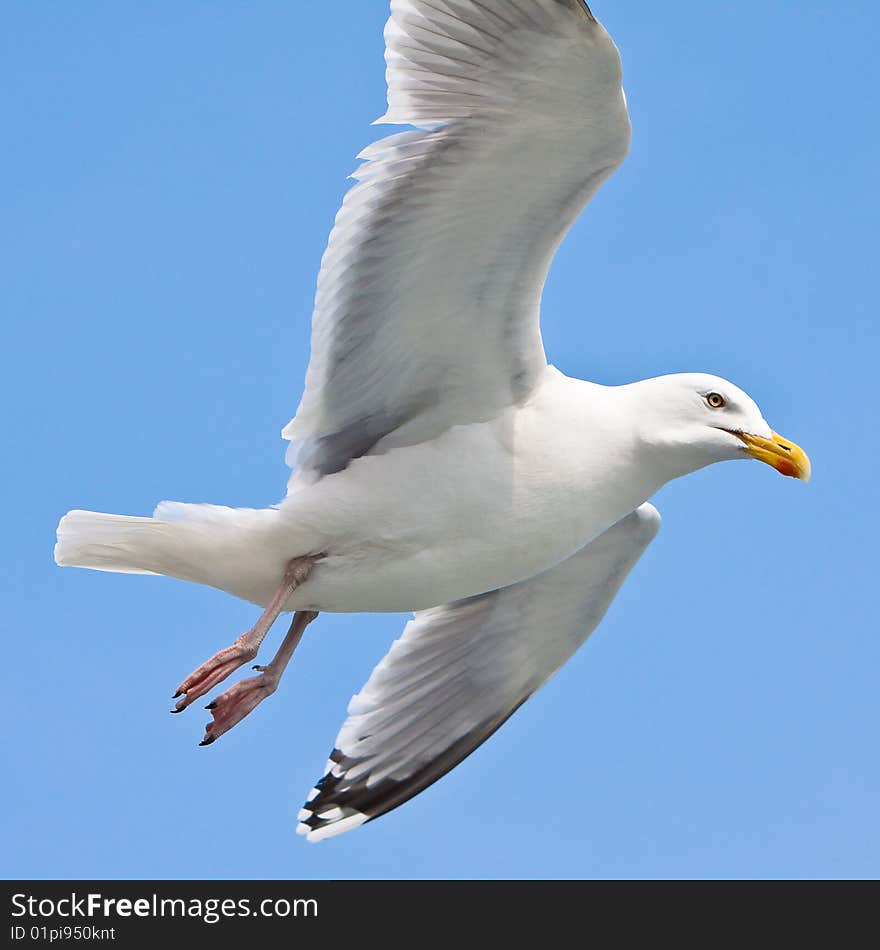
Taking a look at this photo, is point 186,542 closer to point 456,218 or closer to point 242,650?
point 242,650

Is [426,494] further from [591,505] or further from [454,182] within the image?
[454,182]

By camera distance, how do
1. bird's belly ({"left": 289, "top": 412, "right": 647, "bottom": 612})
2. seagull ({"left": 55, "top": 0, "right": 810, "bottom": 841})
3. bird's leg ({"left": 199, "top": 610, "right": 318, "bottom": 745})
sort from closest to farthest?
seagull ({"left": 55, "top": 0, "right": 810, "bottom": 841}) < bird's belly ({"left": 289, "top": 412, "right": 647, "bottom": 612}) < bird's leg ({"left": 199, "top": 610, "right": 318, "bottom": 745})

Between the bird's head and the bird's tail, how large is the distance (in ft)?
4.90

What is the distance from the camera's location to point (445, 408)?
703cm

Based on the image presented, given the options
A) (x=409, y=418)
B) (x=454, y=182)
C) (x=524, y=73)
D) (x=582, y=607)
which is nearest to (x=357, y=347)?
(x=409, y=418)

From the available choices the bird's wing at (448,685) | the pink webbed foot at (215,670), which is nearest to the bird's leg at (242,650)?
the pink webbed foot at (215,670)

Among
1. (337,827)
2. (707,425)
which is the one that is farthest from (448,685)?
(707,425)

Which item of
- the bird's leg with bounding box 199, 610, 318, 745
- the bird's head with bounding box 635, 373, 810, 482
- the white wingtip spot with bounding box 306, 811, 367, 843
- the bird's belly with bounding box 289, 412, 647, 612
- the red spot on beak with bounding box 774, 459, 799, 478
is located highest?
the bird's head with bounding box 635, 373, 810, 482

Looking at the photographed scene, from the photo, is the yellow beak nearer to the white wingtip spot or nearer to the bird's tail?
the bird's tail

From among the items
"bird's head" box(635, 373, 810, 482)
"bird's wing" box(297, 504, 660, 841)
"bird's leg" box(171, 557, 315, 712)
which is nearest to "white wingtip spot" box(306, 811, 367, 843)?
"bird's wing" box(297, 504, 660, 841)

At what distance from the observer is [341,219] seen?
6.54m

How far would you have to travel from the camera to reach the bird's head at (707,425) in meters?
7.02

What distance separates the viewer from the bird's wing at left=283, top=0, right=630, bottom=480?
6.12 m

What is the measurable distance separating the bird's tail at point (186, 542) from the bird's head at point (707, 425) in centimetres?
149
